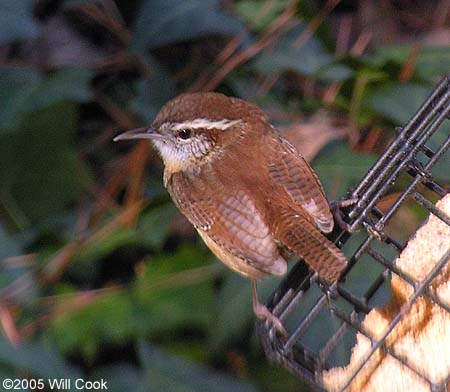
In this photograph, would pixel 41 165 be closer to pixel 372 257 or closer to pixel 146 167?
pixel 146 167

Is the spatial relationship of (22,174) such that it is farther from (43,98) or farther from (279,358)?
(279,358)

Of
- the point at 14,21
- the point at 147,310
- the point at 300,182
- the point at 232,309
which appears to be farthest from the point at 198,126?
the point at 14,21

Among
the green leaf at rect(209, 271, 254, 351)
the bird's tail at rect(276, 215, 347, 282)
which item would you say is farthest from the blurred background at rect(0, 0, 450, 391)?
the bird's tail at rect(276, 215, 347, 282)

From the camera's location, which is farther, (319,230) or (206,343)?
(206,343)

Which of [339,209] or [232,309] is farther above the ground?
[339,209]

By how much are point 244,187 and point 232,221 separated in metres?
0.14

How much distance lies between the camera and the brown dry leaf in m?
4.68

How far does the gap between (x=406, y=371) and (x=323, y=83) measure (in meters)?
2.51

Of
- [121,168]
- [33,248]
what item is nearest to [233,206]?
[33,248]

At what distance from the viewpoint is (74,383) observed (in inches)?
164

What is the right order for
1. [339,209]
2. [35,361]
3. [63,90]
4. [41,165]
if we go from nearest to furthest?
[339,209]
[35,361]
[63,90]
[41,165]

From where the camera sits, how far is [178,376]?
4.17m

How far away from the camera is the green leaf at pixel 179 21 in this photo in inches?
193

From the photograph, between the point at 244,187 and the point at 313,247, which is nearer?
the point at 313,247
